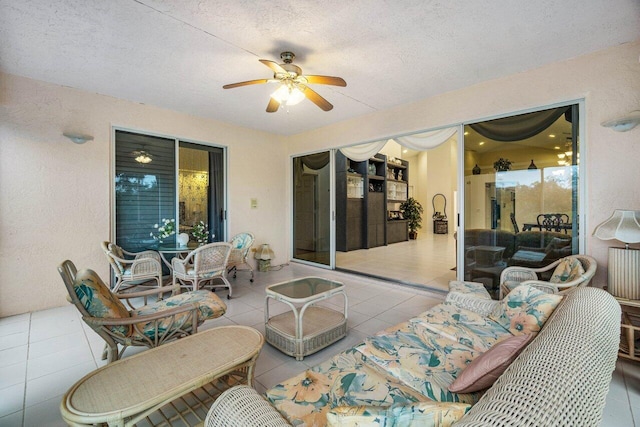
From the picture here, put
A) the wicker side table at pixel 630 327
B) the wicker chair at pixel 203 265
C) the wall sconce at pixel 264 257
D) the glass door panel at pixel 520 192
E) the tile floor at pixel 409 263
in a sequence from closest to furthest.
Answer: the wicker side table at pixel 630 327 < the glass door panel at pixel 520 192 < the wicker chair at pixel 203 265 < the tile floor at pixel 409 263 < the wall sconce at pixel 264 257

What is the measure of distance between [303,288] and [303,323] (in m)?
0.34

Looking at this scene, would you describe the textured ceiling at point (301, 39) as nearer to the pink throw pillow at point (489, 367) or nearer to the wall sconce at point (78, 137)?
the wall sconce at point (78, 137)

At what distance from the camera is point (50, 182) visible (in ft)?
11.4

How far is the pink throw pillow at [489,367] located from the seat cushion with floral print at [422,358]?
8cm

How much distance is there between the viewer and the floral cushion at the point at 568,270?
8.15ft

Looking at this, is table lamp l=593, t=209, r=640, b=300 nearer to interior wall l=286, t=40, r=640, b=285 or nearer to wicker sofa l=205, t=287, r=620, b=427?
interior wall l=286, t=40, r=640, b=285

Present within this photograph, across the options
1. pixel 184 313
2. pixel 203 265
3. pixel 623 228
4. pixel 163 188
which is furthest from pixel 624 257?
pixel 163 188

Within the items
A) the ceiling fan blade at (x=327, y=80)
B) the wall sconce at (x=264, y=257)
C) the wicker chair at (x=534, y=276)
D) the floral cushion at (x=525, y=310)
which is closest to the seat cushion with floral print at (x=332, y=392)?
the floral cushion at (x=525, y=310)

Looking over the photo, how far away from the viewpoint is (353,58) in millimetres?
2891

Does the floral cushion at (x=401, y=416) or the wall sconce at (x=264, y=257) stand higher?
the floral cushion at (x=401, y=416)

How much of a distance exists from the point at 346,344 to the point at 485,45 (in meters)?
3.12

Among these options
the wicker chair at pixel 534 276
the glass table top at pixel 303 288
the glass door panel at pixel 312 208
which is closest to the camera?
the wicker chair at pixel 534 276

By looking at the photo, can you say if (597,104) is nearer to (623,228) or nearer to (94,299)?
(623,228)

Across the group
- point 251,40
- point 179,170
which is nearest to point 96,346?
point 179,170
